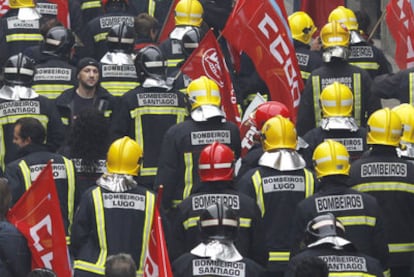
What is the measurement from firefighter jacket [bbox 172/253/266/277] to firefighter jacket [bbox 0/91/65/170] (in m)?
3.68

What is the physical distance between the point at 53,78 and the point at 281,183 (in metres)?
4.02

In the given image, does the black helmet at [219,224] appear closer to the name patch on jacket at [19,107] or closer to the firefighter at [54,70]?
the name patch on jacket at [19,107]

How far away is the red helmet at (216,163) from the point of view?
15.2 meters

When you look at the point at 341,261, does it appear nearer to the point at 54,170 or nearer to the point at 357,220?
the point at 357,220

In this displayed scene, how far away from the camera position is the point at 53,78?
18812 millimetres

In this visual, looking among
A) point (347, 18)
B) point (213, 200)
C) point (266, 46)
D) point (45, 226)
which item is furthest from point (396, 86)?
point (45, 226)

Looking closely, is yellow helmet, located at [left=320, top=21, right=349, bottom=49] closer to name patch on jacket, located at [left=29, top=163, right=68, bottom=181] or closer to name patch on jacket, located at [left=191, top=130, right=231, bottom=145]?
Answer: name patch on jacket, located at [left=191, top=130, right=231, bottom=145]

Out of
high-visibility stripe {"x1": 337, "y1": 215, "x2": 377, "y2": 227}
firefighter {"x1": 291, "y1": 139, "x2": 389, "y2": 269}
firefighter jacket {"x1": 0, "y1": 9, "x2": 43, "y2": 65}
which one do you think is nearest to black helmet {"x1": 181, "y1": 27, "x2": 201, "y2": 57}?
firefighter jacket {"x1": 0, "y1": 9, "x2": 43, "y2": 65}

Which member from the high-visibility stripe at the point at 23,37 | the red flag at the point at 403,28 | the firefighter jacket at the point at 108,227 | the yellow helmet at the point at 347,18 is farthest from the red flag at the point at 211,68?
the firefighter jacket at the point at 108,227

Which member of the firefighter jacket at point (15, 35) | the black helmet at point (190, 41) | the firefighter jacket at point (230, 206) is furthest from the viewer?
the firefighter jacket at point (15, 35)

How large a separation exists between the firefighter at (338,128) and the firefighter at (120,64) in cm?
237

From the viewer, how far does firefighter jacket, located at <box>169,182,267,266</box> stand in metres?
15.0

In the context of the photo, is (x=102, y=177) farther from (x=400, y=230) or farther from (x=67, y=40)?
(x=67, y=40)

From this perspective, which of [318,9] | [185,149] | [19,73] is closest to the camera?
[185,149]
